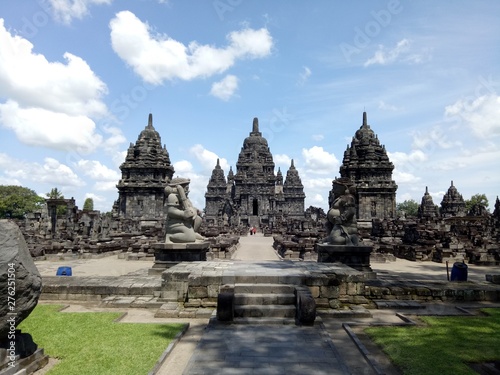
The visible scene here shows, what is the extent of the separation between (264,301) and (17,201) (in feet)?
221

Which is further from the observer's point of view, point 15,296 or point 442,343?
point 442,343

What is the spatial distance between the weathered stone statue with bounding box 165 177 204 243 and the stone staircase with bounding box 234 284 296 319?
374cm

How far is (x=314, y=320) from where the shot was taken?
18.2ft

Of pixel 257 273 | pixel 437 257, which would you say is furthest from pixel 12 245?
pixel 437 257

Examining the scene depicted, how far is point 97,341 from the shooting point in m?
4.77

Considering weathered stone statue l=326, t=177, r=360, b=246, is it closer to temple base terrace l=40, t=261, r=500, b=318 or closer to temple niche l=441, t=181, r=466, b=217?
temple base terrace l=40, t=261, r=500, b=318

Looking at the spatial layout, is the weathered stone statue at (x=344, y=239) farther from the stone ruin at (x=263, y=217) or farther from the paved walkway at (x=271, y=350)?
the stone ruin at (x=263, y=217)

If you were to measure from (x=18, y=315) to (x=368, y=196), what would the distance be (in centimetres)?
4082

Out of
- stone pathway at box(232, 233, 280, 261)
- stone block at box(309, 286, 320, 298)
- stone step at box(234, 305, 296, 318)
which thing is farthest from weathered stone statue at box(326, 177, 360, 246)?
stone pathway at box(232, 233, 280, 261)

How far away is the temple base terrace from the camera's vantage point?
646 cm

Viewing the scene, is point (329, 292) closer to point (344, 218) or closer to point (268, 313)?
point (268, 313)

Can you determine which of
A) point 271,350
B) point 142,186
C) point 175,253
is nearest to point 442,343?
point 271,350

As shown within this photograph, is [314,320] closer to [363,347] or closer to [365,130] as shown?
[363,347]

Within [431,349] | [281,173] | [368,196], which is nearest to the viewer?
[431,349]
